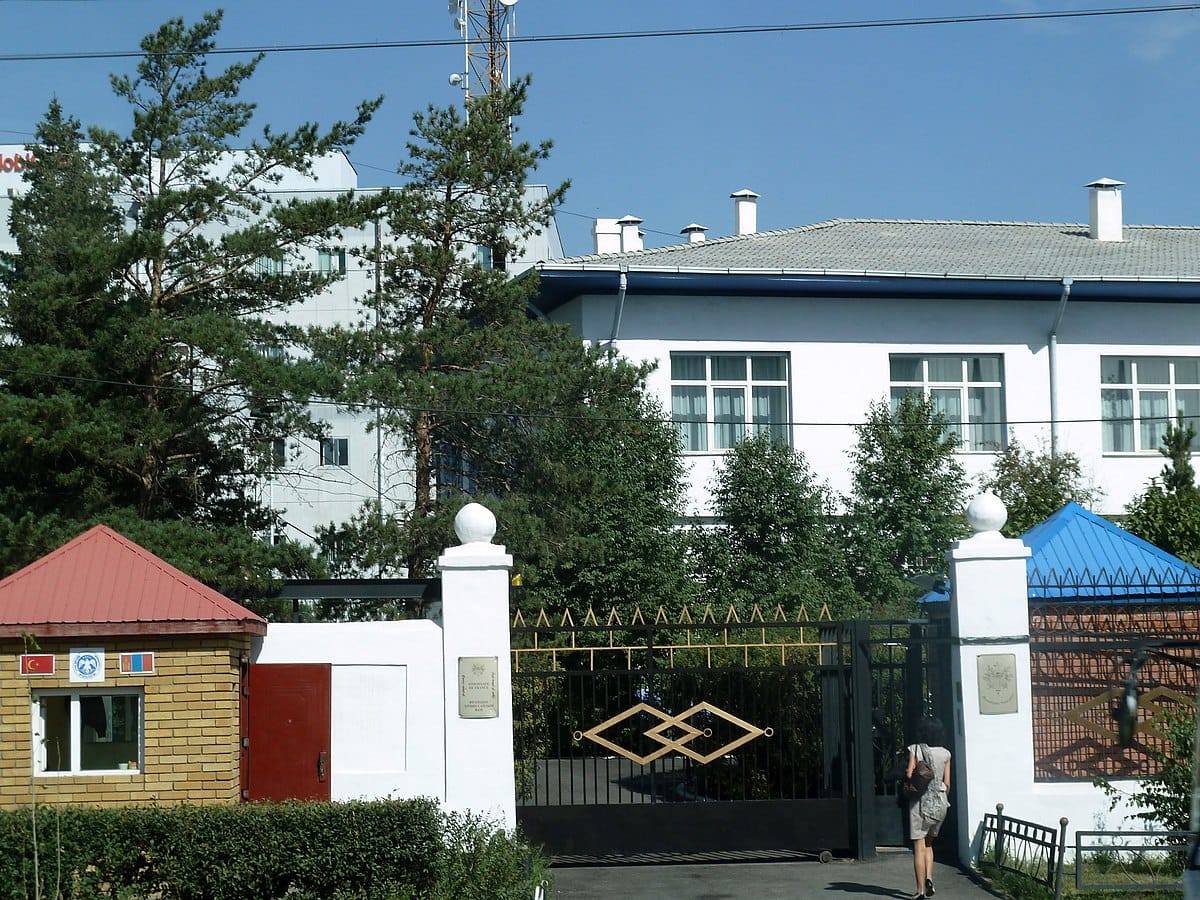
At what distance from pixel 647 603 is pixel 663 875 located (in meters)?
10.5

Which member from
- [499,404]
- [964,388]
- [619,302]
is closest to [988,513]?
[499,404]

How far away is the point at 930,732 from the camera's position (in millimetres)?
11391

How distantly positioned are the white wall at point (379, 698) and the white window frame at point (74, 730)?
113 cm

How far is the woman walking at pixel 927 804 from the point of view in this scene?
1093 centimetres

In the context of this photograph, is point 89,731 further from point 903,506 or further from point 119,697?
point 903,506

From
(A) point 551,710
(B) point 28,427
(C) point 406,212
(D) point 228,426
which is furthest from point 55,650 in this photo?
(C) point 406,212

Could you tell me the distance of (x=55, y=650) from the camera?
10.8 meters

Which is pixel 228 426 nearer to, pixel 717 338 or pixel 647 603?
pixel 647 603

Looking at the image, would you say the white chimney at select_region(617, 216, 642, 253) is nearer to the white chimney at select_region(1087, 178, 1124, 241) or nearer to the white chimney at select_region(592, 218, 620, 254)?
the white chimney at select_region(592, 218, 620, 254)

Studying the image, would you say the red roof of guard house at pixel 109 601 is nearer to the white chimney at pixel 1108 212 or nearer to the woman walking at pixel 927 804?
the woman walking at pixel 927 804

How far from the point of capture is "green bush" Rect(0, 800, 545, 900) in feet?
31.7

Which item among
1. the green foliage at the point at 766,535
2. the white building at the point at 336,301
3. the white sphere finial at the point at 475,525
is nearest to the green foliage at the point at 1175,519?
the green foliage at the point at 766,535

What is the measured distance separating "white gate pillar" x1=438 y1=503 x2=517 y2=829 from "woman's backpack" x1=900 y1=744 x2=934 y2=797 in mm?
3267

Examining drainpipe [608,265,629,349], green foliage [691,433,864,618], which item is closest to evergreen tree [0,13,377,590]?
drainpipe [608,265,629,349]
